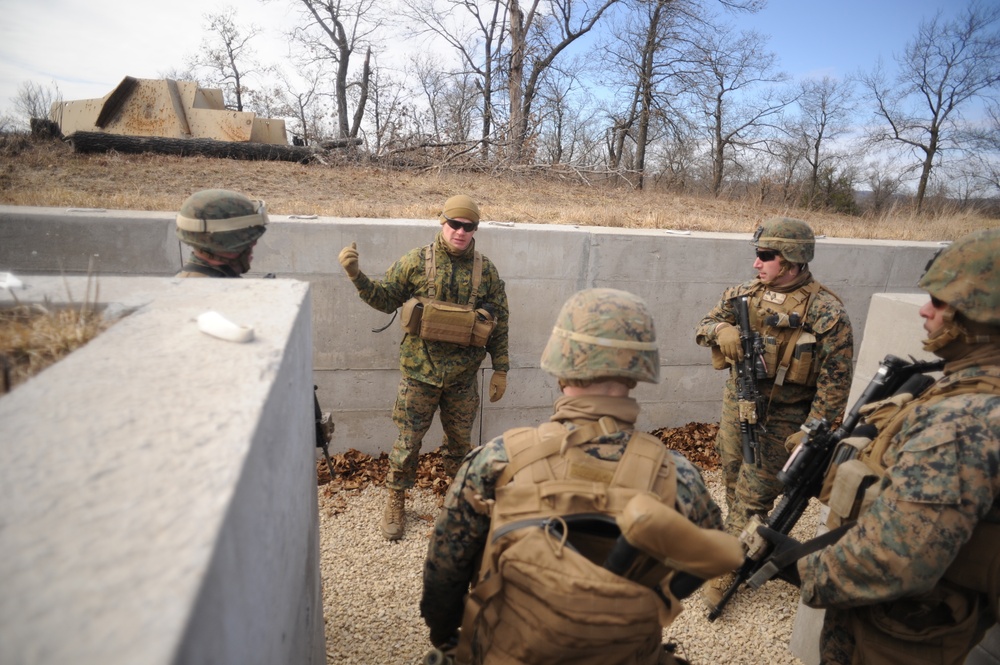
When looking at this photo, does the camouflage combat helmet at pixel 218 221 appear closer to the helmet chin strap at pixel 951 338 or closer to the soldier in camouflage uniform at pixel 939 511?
the soldier in camouflage uniform at pixel 939 511

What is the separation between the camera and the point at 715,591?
3.31 m

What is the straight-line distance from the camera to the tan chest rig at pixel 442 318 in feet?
11.8

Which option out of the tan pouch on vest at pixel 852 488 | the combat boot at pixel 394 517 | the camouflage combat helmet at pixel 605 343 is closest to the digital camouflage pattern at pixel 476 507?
the camouflage combat helmet at pixel 605 343

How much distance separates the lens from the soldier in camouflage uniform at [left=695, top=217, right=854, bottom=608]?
3.17 meters

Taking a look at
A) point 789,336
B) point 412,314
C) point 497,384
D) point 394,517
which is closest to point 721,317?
point 789,336

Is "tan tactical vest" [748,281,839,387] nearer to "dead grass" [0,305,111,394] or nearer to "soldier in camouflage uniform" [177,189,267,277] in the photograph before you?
"soldier in camouflage uniform" [177,189,267,277]

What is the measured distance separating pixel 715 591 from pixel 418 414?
213 centimetres

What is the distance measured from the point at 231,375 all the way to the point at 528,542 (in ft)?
2.53

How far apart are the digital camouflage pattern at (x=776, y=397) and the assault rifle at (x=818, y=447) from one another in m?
0.65

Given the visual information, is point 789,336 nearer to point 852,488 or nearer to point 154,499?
point 852,488

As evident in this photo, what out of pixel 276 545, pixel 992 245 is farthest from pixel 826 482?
pixel 276 545

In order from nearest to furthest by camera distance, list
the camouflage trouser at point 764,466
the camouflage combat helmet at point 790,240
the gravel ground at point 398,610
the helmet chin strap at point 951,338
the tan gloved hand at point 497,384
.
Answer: the helmet chin strap at point 951,338 < the gravel ground at point 398,610 < the camouflage combat helmet at point 790,240 < the camouflage trouser at point 764,466 < the tan gloved hand at point 497,384

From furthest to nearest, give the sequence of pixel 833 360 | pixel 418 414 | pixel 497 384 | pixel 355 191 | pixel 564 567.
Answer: pixel 355 191, pixel 497 384, pixel 418 414, pixel 833 360, pixel 564 567

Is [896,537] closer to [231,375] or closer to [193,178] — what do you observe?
[231,375]
